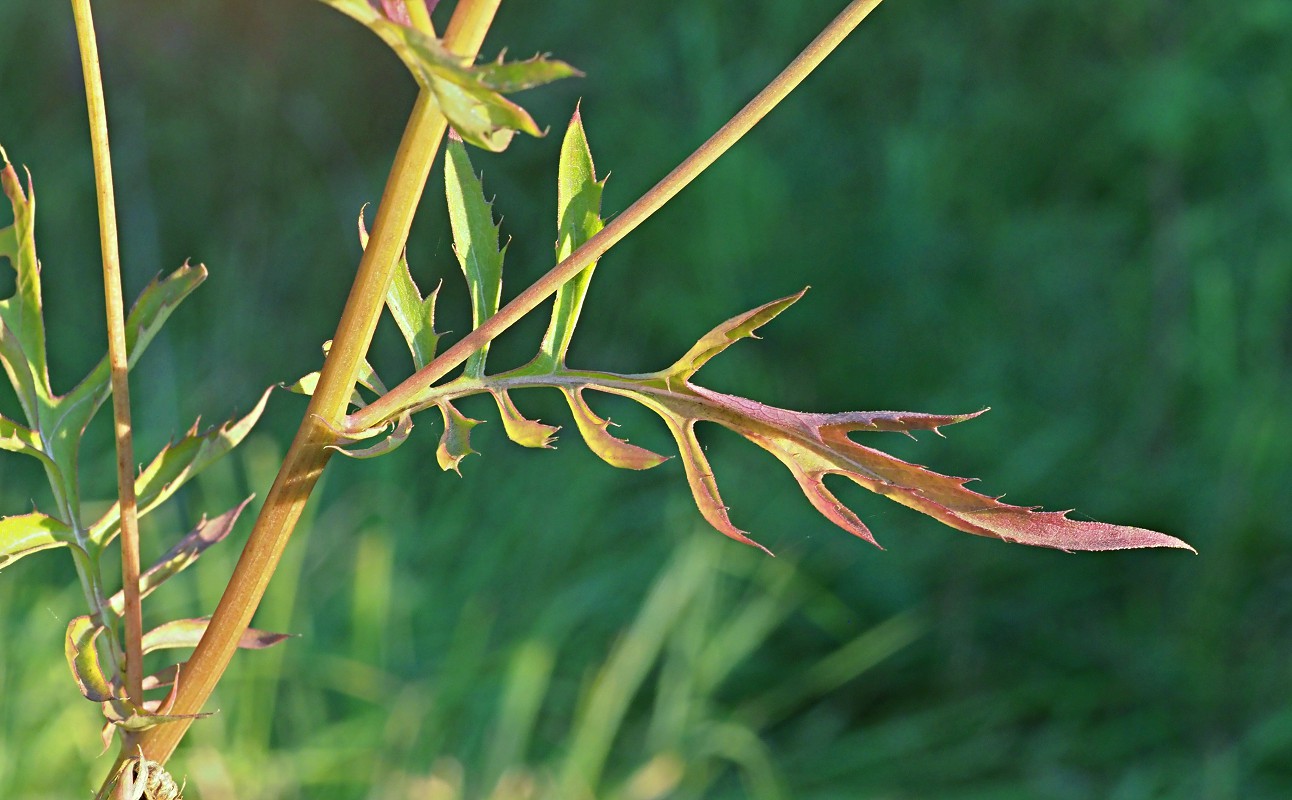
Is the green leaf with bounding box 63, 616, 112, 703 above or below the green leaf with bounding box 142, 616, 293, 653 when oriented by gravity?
below

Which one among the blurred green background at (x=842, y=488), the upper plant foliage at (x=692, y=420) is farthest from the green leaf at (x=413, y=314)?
the blurred green background at (x=842, y=488)

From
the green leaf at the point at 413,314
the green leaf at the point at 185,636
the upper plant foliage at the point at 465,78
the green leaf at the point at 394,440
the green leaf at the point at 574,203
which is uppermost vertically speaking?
the green leaf at the point at 574,203

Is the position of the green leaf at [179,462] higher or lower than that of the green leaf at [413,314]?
lower

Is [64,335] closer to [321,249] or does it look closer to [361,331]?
[321,249]

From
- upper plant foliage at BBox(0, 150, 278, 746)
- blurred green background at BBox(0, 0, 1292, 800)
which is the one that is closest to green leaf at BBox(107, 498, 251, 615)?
upper plant foliage at BBox(0, 150, 278, 746)

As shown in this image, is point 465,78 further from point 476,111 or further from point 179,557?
point 179,557

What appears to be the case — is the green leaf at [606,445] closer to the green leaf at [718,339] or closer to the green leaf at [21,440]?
the green leaf at [718,339]

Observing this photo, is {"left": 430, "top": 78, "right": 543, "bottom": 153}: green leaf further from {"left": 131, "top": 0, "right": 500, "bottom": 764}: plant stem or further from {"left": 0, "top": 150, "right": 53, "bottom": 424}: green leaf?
{"left": 0, "top": 150, "right": 53, "bottom": 424}: green leaf
